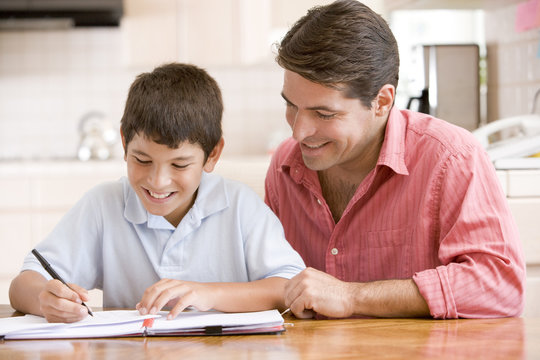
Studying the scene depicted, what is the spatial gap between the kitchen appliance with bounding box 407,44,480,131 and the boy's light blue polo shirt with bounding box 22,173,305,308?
5.20ft

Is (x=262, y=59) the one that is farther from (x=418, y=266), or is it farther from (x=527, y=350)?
(x=527, y=350)

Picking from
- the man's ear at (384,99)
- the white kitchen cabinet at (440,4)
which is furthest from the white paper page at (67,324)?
the white kitchen cabinet at (440,4)

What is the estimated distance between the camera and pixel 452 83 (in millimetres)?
2949

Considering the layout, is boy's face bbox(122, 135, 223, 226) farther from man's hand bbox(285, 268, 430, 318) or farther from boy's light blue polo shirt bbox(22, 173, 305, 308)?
man's hand bbox(285, 268, 430, 318)

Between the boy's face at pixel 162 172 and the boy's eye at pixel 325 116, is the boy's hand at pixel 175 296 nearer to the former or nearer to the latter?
the boy's face at pixel 162 172

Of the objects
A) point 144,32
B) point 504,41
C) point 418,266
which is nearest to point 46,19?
point 144,32

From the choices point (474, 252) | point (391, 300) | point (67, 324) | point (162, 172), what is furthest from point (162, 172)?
point (474, 252)

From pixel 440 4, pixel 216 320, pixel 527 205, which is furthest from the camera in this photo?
pixel 440 4

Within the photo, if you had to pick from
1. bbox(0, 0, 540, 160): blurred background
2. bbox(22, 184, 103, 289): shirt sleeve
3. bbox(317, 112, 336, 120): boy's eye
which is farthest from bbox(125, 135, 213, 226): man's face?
bbox(0, 0, 540, 160): blurred background

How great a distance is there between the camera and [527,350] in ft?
3.14

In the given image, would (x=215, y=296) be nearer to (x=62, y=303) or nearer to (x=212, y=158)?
(x=62, y=303)

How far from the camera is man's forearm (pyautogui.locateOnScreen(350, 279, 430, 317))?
1245mm

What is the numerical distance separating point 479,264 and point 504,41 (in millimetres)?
1853

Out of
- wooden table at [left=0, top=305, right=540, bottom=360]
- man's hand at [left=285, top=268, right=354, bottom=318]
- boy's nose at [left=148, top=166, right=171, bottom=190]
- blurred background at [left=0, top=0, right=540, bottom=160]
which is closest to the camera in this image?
wooden table at [left=0, top=305, right=540, bottom=360]
